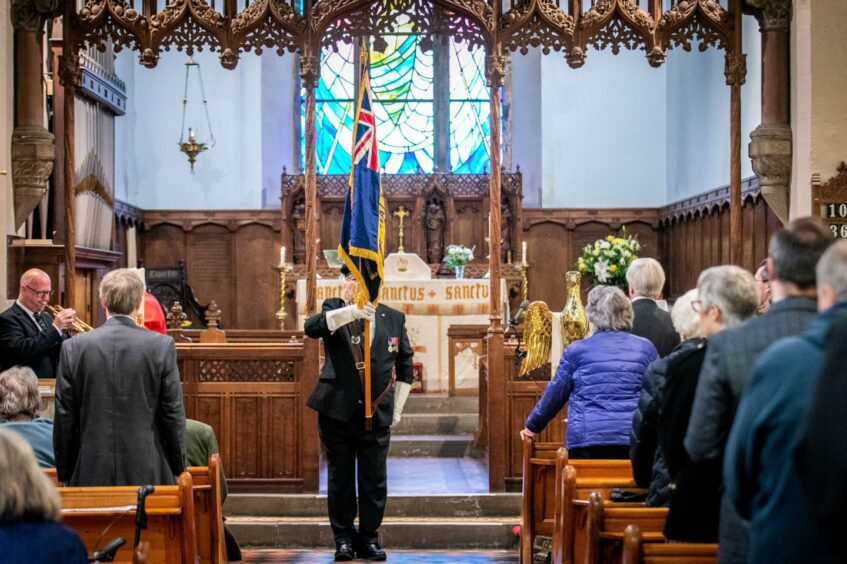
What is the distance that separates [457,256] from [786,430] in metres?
10.3

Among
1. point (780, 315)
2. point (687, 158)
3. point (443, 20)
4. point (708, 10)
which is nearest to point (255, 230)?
point (687, 158)

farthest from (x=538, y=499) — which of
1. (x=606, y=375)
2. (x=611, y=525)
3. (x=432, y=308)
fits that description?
(x=432, y=308)

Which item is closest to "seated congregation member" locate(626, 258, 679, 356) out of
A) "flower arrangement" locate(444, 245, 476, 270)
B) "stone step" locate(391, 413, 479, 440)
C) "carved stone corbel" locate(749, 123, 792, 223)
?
"carved stone corbel" locate(749, 123, 792, 223)

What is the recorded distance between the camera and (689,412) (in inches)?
142

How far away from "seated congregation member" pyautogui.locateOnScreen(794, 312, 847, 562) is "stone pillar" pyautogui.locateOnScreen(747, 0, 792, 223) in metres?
5.78

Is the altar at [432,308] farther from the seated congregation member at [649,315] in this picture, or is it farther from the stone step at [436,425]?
the seated congregation member at [649,315]

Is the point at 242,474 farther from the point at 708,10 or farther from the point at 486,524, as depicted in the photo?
the point at 708,10

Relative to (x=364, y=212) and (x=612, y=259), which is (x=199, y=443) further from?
(x=612, y=259)

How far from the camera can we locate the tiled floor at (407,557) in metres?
6.67

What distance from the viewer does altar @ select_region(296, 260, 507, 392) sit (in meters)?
11.2

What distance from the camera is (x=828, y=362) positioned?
2.31m

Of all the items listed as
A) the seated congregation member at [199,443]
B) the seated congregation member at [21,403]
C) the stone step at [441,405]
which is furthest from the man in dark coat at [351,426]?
the stone step at [441,405]

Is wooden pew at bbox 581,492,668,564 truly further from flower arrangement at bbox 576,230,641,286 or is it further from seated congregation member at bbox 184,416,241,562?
flower arrangement at bbox 576,230,641,286

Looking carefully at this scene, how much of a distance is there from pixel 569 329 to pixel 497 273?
879 millimetres
